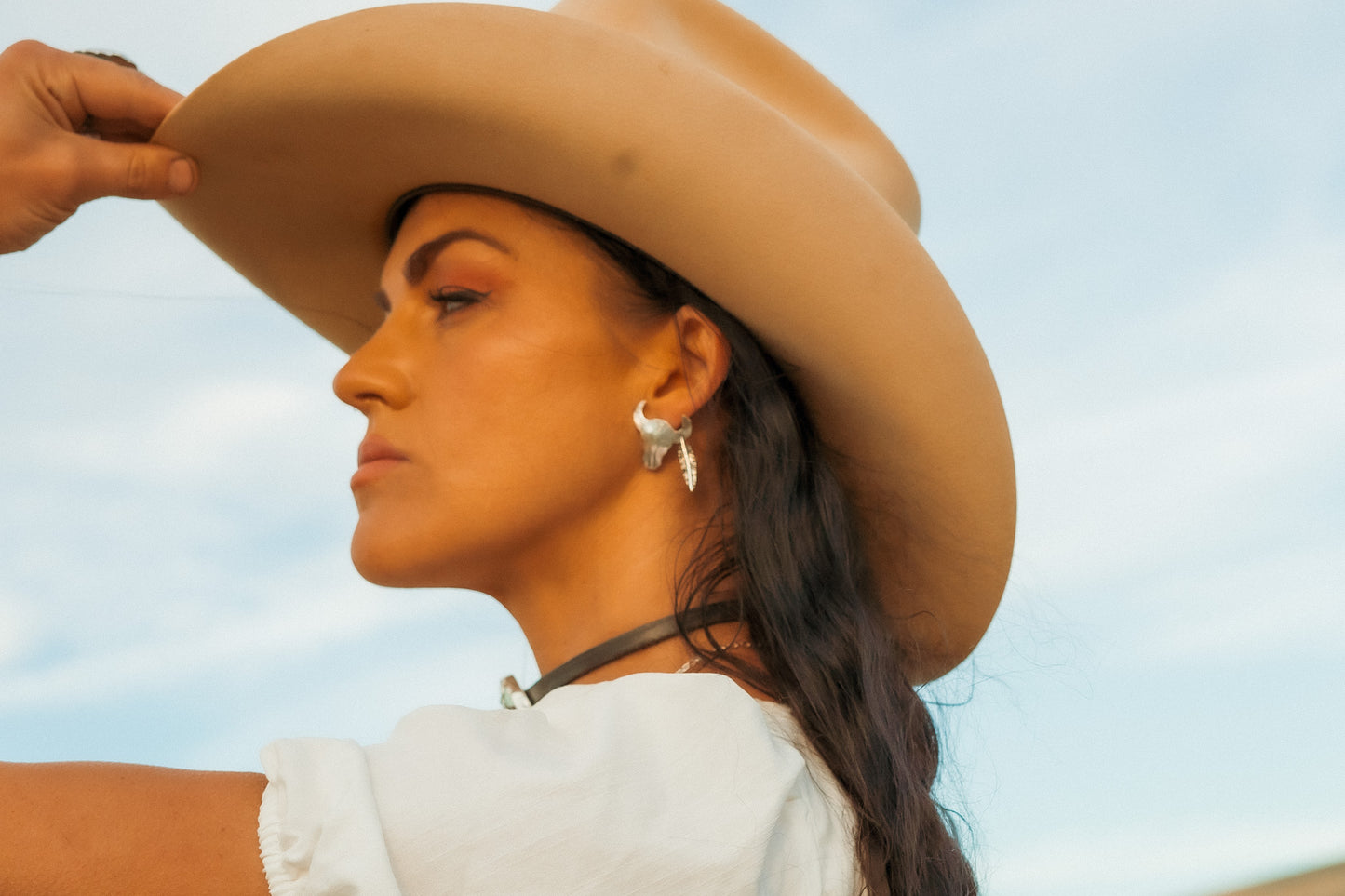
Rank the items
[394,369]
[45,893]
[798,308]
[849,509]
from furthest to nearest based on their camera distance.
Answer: [849,509]
[394,369]
[798,308]
[45,893]

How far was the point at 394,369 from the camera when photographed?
76.1 inches

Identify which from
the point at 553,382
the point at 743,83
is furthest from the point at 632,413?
the point at 743,83

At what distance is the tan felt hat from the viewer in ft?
5.64

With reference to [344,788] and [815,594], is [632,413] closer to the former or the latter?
[815,594]

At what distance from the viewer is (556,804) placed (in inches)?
50.6

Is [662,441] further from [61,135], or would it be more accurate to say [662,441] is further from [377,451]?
[61,135]

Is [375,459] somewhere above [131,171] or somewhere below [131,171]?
below

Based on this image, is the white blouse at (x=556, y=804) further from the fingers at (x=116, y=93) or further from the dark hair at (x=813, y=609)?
the fingers at (x=116, y=93)

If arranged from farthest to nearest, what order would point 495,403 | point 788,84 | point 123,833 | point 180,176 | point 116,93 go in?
point 788,84, point 180,176, point 116,93, point 495,403, point 123,833

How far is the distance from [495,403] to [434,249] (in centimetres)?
32

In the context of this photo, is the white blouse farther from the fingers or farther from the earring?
the fingers

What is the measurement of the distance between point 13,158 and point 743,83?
3.72 feet

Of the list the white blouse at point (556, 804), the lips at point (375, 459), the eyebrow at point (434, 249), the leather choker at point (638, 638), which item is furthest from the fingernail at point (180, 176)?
the white blouse at point (556, 804)

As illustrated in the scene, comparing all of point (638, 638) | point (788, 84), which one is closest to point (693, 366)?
point (638, 638)
